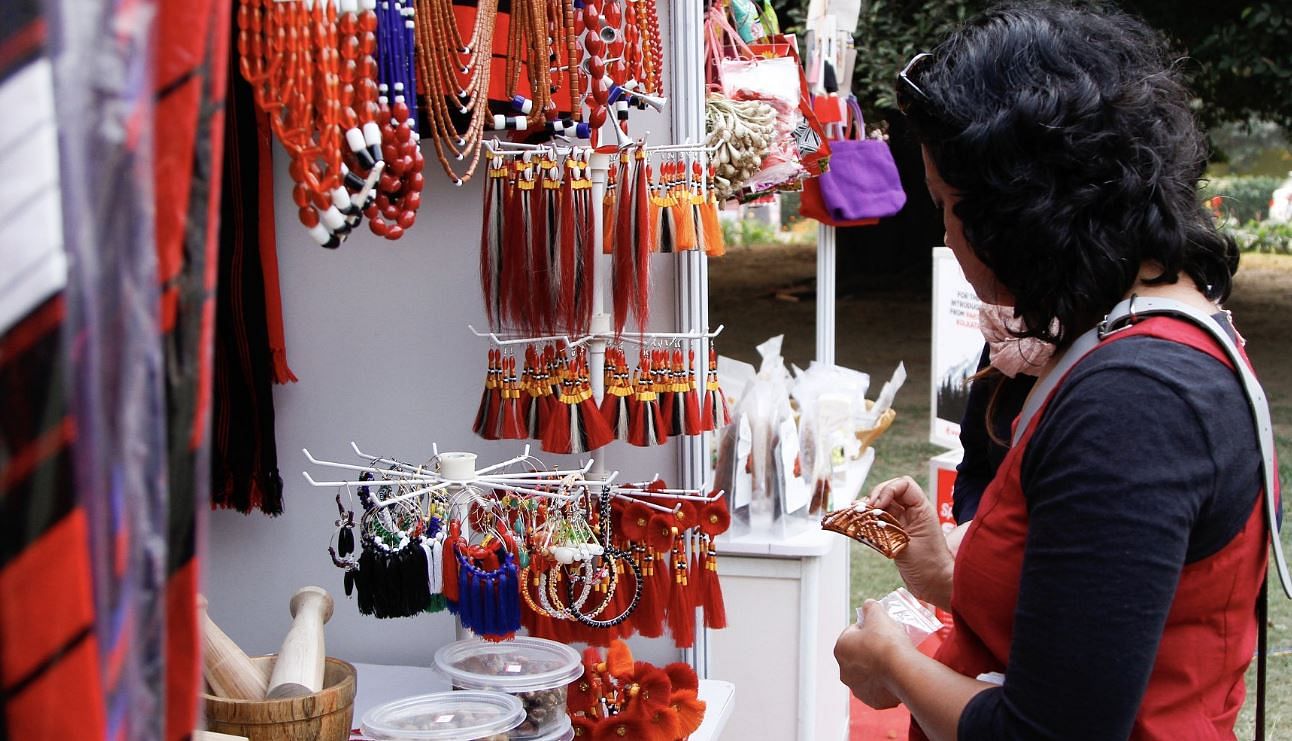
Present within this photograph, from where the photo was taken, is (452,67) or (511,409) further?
(511,409)

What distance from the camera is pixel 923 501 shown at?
159 centimetres

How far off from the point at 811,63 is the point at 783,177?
948mm

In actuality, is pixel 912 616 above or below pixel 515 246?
below

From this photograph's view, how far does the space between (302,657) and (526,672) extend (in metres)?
0.37

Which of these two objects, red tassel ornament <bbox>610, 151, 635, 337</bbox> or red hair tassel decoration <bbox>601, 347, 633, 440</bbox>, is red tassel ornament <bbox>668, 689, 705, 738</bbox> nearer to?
red hair tassel decoration <bbox>601, 347, 633, 440</bbox>

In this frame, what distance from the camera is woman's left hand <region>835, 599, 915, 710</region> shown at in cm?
124

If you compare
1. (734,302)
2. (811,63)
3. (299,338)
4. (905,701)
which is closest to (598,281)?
(299,338)

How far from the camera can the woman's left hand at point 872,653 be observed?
4.08 feet

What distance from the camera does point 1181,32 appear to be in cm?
997

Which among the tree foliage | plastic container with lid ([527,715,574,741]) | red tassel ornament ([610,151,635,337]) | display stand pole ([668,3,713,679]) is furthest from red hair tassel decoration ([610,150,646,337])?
the tree foliage

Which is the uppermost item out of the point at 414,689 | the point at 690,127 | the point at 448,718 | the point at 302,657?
the point at 690,127

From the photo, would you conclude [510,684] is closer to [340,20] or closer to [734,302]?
[340,20]

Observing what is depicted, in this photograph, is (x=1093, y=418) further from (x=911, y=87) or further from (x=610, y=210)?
(x=610, y=210)

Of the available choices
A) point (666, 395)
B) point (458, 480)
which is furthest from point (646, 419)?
point (458, 480)
